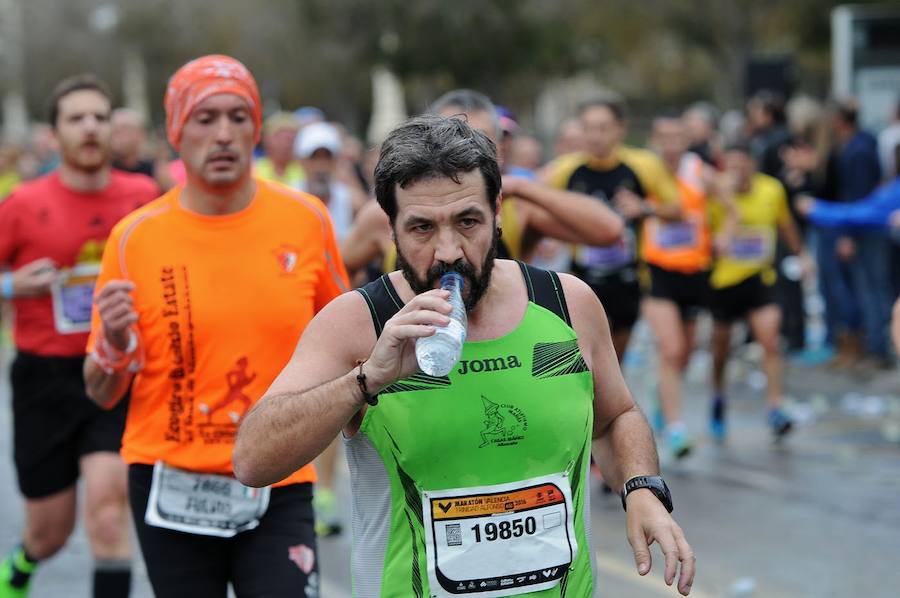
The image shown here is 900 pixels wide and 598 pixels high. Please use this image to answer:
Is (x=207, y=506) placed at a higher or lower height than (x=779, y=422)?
higher

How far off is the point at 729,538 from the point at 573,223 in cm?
231

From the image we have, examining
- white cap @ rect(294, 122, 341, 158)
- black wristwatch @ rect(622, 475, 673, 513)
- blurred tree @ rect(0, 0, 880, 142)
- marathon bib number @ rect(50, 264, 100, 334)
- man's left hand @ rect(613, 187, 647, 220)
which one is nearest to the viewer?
black wristwatch @ rect(622, 475, 673, 513)

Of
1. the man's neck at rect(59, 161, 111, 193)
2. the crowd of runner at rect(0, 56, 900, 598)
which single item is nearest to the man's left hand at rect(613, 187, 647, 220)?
the crowd of runner at rect(0, 56, 900, 598)

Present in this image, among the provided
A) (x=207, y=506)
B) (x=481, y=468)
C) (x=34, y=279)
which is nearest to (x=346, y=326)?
(x=481, y=468)

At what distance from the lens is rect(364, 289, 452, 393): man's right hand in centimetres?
253

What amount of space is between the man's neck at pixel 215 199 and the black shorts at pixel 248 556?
86 centimetres

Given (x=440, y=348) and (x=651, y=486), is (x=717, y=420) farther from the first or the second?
(x=440, y=348)

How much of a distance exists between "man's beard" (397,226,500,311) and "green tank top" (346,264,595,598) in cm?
11

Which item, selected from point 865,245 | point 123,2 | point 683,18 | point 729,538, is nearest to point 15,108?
point 123,2

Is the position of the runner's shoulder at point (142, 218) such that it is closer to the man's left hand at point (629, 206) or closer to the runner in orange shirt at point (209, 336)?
the runner in orange shirt at point (209, 336)

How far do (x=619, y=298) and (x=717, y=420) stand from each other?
169 centimetres

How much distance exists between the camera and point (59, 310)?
5.75m

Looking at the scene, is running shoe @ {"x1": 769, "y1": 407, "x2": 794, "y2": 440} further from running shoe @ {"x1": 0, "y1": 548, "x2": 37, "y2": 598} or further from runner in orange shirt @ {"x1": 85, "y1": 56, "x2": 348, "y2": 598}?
runner in orange shirt @ {"x1": 85, "y1": 56, "x2": 348, "y2": 598}

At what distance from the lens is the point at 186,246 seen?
4223 millimetres
